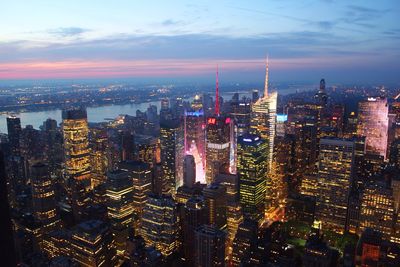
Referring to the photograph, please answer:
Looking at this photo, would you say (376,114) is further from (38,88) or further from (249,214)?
(38,88)

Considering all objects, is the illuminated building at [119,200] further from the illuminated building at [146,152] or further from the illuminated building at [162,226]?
the illuminated building at [146,152]

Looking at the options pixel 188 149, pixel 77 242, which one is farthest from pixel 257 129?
pixel 77 242

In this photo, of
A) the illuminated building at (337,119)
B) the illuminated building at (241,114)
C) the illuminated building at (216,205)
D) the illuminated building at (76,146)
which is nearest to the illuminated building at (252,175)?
the illuminated building at (216,205)

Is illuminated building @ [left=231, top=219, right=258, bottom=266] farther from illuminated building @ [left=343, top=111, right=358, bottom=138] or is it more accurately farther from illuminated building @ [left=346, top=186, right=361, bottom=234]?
illuminated building @ [left=343, top=111, right=358, bottom=138]

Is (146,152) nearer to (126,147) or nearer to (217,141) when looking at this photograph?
(126,147)

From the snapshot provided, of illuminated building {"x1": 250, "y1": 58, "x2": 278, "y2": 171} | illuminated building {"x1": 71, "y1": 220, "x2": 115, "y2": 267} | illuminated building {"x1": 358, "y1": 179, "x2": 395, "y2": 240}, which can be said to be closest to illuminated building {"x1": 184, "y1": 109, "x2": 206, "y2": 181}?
illuminated building {"x1": 250, "y1": 58, "x2": 278, "y2": 171}

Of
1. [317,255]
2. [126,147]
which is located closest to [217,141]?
[126,147]
